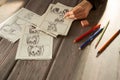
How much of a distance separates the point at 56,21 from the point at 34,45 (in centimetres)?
17

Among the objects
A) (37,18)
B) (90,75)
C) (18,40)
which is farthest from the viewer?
(37,18)

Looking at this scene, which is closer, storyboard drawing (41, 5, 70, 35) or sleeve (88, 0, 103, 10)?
storyboard drawing (41, 5, 70, 35)

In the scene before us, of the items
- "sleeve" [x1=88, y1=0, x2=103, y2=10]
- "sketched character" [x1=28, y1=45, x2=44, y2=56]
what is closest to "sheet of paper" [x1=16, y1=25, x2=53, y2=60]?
"sketched character" [x1=28, y1=45, x2=44, y2=56]

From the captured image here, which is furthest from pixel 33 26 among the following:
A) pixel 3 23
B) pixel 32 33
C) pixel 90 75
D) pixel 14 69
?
pixel 90 75

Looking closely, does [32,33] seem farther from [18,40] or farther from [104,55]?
[104,55]

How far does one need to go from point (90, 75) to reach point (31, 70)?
0.22m

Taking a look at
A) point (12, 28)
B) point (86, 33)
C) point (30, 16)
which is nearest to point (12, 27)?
point (12, 28)

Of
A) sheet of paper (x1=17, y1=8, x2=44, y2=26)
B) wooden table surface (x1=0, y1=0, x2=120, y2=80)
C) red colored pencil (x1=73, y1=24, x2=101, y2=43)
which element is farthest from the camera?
sheet of paper (x1=17, y1=8, x2=44, y2=26)

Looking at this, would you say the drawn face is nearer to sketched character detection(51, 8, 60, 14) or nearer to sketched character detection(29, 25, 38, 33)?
sketched character detection(29, 25, 38, 33)

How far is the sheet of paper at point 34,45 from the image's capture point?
83 cm

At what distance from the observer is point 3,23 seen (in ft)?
3.26

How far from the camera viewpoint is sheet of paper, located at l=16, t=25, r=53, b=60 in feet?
2.72

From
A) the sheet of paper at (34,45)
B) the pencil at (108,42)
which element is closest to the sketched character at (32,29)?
the sheet of paper at (34,45)

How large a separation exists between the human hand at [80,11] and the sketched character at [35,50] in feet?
0.74
